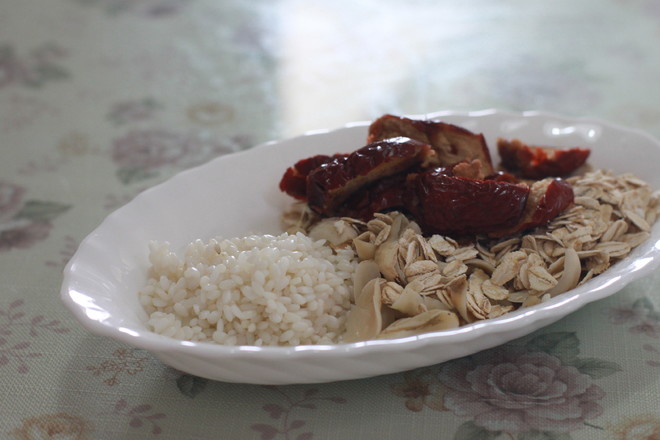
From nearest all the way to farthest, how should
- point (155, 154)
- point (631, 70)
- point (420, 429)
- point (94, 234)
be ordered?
point (420, 429) < point (94, 234) < point (155, 154) < point (631, 70)

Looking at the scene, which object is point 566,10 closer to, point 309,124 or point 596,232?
point 309,124

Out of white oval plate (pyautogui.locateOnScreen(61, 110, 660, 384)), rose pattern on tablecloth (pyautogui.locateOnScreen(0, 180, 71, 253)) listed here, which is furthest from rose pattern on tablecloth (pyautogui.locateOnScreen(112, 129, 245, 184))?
white oval plate (pyautogui.locateOnScreen(61, 110, 660, 384))

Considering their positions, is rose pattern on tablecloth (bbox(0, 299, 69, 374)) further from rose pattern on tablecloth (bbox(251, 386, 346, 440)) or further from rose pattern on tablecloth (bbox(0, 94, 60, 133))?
rose pattern on tablecloth (bbox(0, 94, 60, 133))

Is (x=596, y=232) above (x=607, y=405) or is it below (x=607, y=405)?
above

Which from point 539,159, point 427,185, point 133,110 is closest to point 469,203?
point 427,185

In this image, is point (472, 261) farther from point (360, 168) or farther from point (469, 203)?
point (360, 168)

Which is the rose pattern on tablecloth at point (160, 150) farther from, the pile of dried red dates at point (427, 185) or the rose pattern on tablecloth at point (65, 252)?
the pile of dried red dates at point (427, 185)

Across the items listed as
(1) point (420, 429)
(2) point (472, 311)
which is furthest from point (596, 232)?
(1) point (420, 429)
